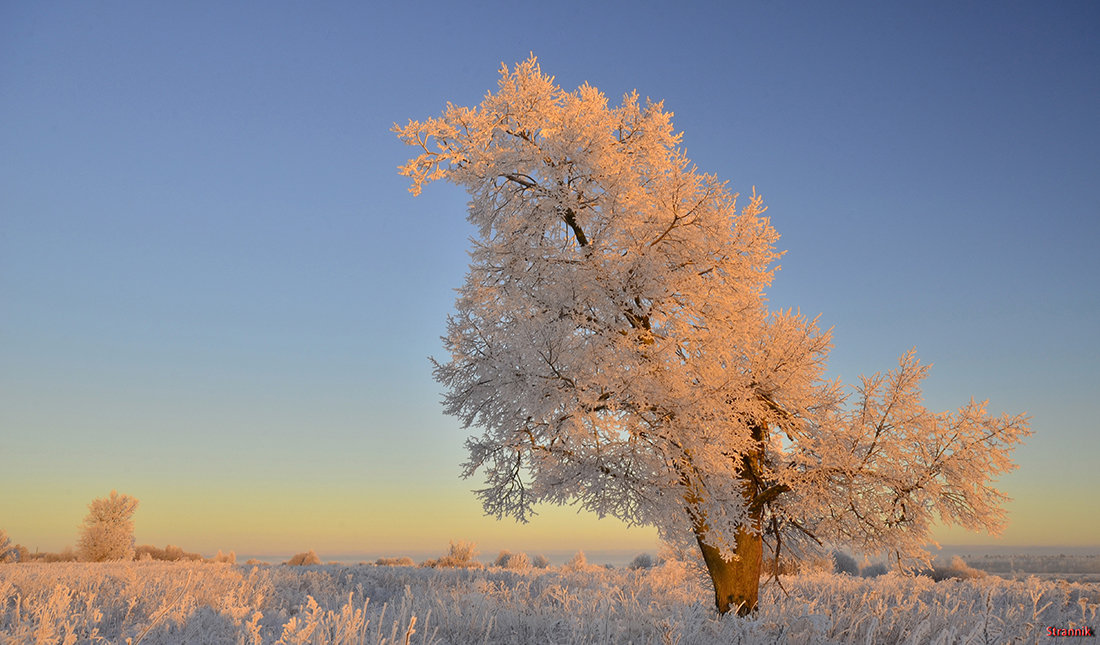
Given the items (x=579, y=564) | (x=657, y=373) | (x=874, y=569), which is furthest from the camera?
(x=874, y=569)

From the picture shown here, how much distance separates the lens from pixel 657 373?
9.63m

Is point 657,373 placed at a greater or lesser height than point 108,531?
greater

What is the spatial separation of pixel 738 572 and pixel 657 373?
148 inches

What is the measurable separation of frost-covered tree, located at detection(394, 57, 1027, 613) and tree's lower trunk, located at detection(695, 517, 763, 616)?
34mm

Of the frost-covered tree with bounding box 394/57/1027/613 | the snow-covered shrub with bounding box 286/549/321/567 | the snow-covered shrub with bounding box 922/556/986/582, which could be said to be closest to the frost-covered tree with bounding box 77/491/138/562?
the snow-covered shrub with bounding box 286/549/321/567

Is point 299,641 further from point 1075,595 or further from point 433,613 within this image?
point 1075,595

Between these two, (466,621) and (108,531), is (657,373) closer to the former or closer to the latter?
(466,621)

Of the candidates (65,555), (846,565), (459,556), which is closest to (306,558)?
(459,556)

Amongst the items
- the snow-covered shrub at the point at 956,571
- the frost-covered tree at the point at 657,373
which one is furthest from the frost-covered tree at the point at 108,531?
the snow-covered shrub at the point at 956,571

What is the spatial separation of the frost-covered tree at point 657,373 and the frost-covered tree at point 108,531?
3151cm

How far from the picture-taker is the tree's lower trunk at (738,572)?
10336mm

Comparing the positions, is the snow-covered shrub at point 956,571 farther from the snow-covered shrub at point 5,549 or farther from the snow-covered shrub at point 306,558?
the snow-covered shrub at point 5,549

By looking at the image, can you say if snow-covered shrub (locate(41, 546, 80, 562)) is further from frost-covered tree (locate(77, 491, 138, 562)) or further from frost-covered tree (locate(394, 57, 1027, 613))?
frost-covered tree (locate(394, 57, 1027, 613))

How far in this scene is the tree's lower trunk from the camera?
407 inches
